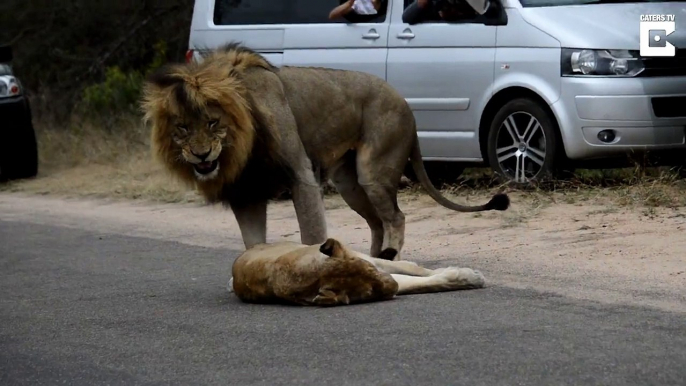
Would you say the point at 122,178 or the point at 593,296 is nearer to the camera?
the point at 593,296

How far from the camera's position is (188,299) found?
21.5ft

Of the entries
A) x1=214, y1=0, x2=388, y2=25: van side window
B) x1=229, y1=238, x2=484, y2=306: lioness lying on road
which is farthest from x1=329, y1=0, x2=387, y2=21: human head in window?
x1=229, y1=238, x2=484, y2=306: lioness lying on road

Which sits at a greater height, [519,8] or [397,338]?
[519,8]

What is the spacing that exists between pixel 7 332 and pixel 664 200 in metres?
4.59

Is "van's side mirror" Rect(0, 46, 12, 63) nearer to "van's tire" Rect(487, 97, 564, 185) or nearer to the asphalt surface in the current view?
"van's tire" Rect(487, 97, 564, 185)

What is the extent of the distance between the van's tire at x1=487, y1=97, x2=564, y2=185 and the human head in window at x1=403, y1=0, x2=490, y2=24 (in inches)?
30.8

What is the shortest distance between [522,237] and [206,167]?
2543 millimetres

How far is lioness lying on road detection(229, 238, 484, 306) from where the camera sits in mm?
5902

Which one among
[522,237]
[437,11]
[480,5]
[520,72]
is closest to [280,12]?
[437,11]

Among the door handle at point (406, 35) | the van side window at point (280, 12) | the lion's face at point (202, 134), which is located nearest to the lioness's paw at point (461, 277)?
the lion's face at point (202, 134)

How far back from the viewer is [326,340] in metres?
5.20

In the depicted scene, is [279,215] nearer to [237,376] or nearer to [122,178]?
[122,178]

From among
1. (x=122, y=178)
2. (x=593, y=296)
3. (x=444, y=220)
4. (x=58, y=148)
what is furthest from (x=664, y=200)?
(x=58, y=148)

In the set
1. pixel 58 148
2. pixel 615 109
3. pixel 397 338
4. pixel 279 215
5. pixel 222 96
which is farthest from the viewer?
pixel 58 148
